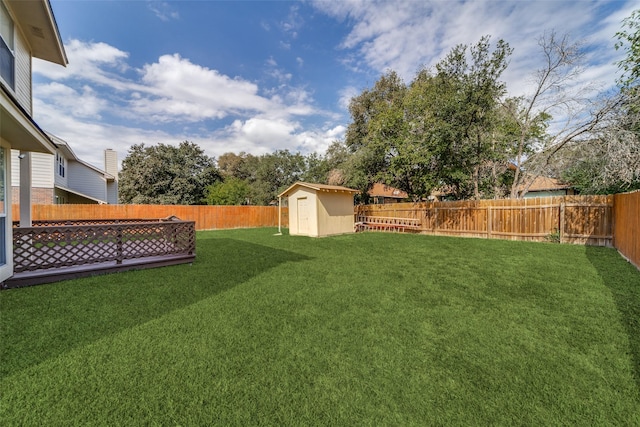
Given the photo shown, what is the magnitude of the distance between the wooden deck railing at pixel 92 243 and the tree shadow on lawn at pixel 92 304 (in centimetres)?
61

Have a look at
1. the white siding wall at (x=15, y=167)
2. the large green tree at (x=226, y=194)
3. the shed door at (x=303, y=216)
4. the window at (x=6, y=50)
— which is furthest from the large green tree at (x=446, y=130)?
the white siding wall at (x=15, y=167)

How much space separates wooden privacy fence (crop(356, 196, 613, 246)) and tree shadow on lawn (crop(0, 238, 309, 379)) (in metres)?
9.65

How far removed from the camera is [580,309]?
3.53m

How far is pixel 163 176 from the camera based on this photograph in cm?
2442

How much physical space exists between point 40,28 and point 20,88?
1.45m

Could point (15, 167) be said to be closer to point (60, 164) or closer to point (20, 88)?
point (60, 164)

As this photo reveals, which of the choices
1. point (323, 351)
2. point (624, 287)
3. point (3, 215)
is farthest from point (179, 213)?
point (624, 287)

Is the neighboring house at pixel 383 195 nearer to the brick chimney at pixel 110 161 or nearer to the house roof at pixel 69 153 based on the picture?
the house roof at pixel 69 153

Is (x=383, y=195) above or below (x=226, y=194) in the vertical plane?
above

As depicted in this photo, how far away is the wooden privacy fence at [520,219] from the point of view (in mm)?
8539

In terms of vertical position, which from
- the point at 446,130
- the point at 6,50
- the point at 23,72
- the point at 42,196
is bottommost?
the point at 42,196

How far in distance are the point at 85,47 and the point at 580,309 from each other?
1377 centimetres

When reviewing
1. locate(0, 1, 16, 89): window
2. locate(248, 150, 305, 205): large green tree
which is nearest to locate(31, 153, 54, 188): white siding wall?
locate(0, 1, 16, 89): window

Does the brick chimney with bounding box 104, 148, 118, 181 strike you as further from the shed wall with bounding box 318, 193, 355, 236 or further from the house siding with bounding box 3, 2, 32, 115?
the shed wall with bounding box 318, 193, 355, 236
